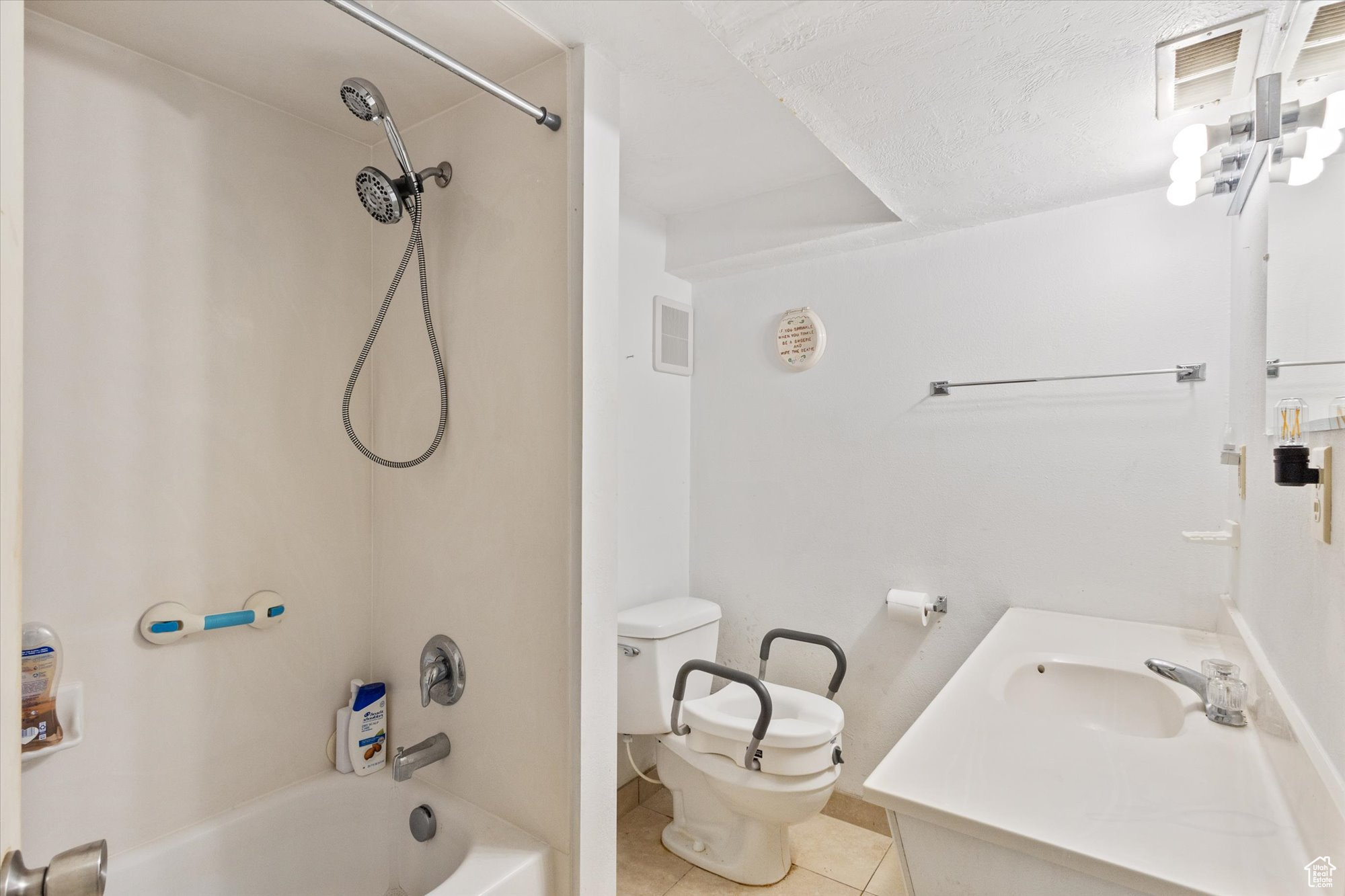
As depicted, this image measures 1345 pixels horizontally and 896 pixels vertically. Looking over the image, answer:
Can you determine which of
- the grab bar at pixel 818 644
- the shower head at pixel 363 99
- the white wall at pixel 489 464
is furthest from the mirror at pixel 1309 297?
the shower head at pixel 363 99

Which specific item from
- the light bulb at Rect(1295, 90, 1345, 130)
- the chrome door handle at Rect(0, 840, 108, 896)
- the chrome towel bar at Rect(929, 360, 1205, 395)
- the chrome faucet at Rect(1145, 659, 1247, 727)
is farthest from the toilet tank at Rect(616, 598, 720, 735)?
the light bulb at Rect(1295, 90, 1345, 130)

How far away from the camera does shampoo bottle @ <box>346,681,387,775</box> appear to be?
1.60 metres

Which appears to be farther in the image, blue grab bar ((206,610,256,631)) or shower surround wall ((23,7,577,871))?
blue grab bar ((206,610,256,631))

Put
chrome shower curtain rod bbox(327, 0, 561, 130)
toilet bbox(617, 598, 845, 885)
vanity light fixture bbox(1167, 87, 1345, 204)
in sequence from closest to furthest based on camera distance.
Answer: vanity light fixture bbox(1167, 87, 1345, 204) → chrome shower curtain rod bbox(327, 0, 561, 130) → toilet bbox(617, 598, 845, 885)

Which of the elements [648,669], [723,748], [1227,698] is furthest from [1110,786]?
[648,669]

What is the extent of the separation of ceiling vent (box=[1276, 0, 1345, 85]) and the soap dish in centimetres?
233

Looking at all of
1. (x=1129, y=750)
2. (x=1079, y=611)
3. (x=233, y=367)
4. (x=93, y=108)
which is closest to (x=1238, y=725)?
(x=1129, y=750)

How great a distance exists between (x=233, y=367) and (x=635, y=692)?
148cm

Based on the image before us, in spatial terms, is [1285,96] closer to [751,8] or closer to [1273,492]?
[1273,492]

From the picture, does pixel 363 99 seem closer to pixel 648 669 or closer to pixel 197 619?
pixel 197 619

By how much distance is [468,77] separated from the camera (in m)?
1.21

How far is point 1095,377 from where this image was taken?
1.86 metres

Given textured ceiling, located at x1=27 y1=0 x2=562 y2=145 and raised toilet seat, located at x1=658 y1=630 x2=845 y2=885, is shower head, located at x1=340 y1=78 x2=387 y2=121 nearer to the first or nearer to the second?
textured ceiling, located at x1=27 y1=0 x2=562 y2=145

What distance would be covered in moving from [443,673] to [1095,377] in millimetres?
1959
